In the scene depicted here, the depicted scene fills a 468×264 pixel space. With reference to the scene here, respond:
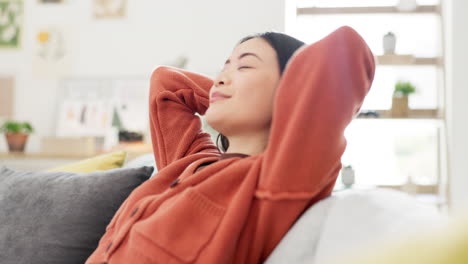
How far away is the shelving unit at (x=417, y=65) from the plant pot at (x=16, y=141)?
204cm

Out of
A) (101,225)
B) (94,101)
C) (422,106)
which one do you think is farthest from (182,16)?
(101,225)

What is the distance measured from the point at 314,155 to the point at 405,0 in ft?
10.2

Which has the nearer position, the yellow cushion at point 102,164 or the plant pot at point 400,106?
the yellow cushion at point 102,164

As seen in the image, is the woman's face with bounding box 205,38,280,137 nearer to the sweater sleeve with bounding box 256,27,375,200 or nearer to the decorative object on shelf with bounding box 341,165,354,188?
the sweater sleeve with bounding box 256,27,375,200

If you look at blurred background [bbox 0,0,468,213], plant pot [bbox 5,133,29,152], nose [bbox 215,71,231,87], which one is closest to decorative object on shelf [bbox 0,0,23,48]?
blurred background [bbox 0,0,468,213]

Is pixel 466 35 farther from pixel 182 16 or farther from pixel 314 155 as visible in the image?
pixel 314 155

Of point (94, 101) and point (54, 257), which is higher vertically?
point (94, 101)

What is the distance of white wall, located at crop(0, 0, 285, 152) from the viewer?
134 inches

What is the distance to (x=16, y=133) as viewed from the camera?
329 cm

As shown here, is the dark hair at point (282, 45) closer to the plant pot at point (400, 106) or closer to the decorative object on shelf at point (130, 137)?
the decorative object on shelf at point (130, 137)

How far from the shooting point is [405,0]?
3506 millimetres

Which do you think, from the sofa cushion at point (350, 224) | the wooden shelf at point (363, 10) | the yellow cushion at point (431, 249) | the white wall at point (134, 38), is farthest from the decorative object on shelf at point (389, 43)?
the yellow cushion at point (431, 249)

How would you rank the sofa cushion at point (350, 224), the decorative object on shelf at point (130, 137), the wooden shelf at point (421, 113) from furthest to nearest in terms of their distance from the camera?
the wooden shelf at point (421, 113)
the decorative object on shelf at point (130, 137)
the sofa cushion at point (350, 224)

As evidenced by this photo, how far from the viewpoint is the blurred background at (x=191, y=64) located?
3.42 meters
